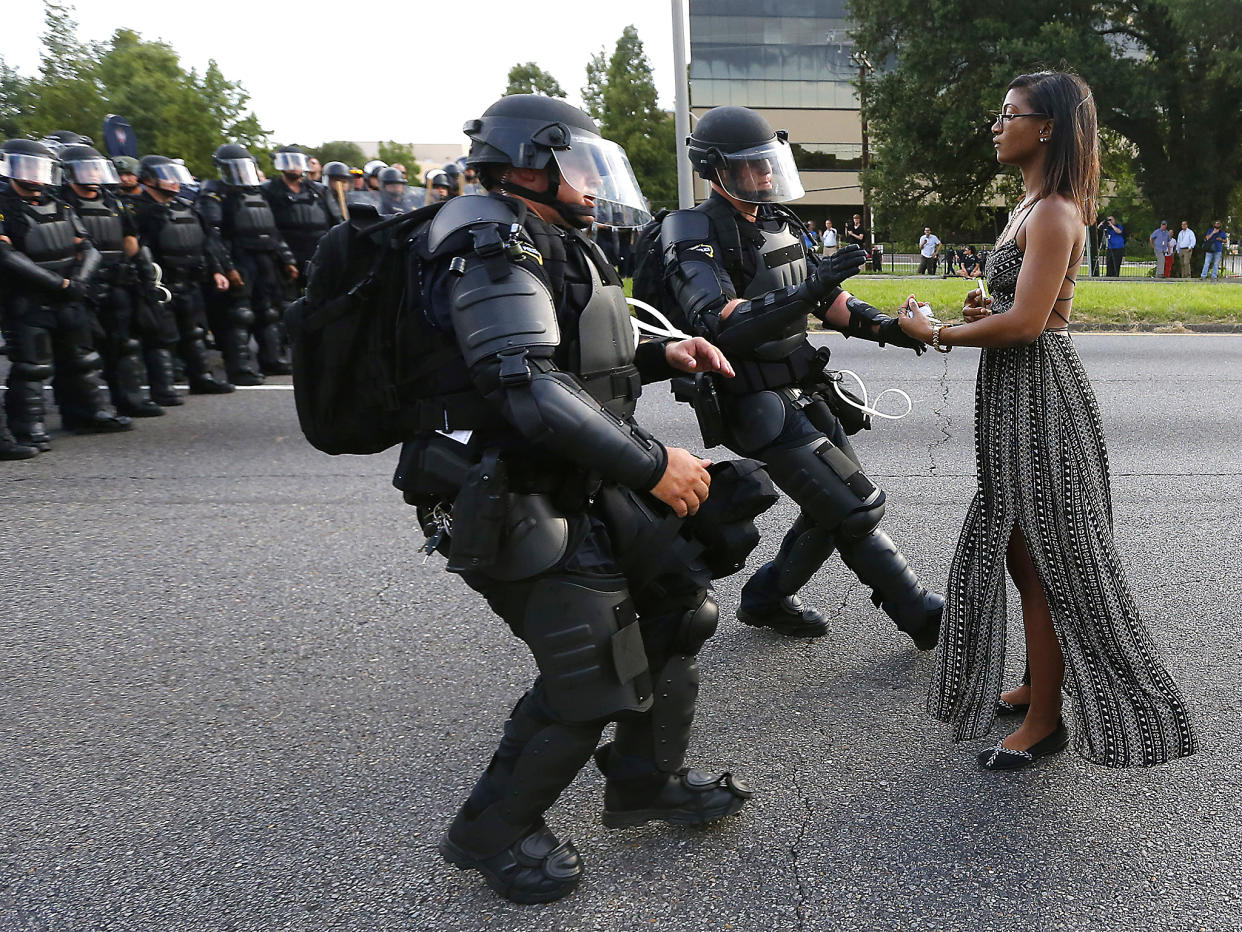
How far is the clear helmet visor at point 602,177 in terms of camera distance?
2.27 m

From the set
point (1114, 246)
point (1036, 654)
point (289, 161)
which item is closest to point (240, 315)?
point (289, 161)

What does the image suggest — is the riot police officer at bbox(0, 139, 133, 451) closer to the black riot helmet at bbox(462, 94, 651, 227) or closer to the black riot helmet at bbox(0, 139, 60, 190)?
the black riot helmet at bbox(0, 139, 60, 190)

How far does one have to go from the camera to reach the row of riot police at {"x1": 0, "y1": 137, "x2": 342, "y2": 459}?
6910mm

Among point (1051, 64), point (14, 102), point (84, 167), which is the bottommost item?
point (84, 167)

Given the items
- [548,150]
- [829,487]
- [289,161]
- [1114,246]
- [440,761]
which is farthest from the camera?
[1114,246]

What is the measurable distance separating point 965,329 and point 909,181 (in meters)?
31.6

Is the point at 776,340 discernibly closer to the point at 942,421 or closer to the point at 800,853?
the point at 800,853

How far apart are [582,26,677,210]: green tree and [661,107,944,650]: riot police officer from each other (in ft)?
105

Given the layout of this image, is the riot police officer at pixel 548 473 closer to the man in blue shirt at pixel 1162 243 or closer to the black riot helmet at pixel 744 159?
the black riot helmet at pixel 744 159

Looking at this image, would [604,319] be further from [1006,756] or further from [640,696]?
[1006,756]

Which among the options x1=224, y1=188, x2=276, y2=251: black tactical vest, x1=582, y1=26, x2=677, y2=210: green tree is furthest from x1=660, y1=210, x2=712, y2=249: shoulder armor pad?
x1=582, y1=26, x2=677, y2=210: green tree

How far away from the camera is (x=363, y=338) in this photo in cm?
235

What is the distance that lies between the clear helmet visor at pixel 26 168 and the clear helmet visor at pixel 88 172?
2.62 feet

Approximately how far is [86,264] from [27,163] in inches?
29.8
